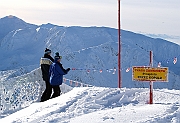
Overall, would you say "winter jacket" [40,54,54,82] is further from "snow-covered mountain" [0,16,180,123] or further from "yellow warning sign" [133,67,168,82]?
"yellow warning sign" [133,67,168,82]

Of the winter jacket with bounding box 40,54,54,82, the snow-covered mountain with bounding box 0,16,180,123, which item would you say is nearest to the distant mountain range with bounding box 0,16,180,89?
the snow-covered mountain with bounding box 0,16,180,123

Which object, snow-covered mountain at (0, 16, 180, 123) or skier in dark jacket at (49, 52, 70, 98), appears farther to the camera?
skier in dark jacket at (49, 52, 70, 98)

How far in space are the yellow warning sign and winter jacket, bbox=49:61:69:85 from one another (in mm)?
2440

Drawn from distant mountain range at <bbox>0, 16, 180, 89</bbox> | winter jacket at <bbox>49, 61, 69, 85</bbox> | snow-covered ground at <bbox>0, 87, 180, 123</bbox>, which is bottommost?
snow-covered ground at <bbox>0, 87, 180, 123</bbox>

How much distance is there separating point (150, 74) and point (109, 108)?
104cm

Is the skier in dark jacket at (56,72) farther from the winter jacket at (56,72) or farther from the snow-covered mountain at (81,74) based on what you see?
the snow-covered mountain at (81,74)

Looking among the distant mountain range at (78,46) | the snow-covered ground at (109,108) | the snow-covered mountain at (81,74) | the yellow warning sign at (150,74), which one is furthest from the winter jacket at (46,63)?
the distant mountain range at (78,46)

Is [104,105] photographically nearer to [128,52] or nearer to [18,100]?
[18,100]

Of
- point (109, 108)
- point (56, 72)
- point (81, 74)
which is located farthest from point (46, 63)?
point (81, 74)

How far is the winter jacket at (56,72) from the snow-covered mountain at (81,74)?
498 millimetres

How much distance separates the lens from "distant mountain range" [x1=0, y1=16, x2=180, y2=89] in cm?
11794

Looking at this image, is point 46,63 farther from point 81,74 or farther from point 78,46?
point 78,46

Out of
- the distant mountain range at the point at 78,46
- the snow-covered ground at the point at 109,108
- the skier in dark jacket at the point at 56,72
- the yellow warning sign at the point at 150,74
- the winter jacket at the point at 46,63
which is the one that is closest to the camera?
the snow-covered ground at the point at 109,108

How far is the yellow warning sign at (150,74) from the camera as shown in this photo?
23.3 ft
